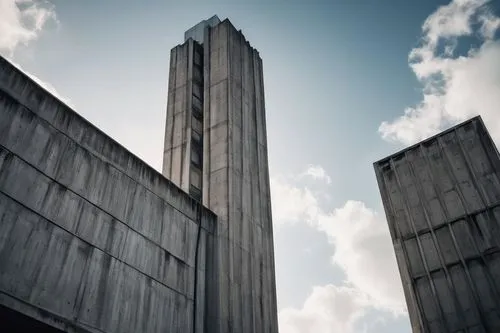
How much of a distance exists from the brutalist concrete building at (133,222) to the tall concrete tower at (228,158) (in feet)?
0.26

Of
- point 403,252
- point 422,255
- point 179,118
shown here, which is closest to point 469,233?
point 422,255

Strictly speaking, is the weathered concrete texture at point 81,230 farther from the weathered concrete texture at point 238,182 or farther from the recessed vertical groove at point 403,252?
the recessed vertical groove at point 403,252

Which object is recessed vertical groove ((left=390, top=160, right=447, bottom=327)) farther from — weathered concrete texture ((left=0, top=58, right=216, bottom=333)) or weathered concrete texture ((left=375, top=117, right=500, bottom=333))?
weathered concrete texture ((left=0, top=58, right=216, bottom=333))

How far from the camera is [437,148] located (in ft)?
71.2

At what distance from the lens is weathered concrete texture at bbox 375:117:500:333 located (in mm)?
17438

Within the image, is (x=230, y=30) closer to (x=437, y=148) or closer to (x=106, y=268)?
(x=437, y=148)

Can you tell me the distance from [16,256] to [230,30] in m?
21.8

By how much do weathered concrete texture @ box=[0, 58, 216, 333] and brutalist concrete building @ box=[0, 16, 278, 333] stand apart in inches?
1.6

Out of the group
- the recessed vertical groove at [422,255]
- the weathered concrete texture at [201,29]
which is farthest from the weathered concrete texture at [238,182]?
the recessed vertical groove at [422,255]

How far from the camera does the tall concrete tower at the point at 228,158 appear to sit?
70.5 ft

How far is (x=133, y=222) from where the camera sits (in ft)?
60.3

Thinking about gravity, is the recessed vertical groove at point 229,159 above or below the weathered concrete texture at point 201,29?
below

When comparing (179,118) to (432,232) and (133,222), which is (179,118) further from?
(432,232)

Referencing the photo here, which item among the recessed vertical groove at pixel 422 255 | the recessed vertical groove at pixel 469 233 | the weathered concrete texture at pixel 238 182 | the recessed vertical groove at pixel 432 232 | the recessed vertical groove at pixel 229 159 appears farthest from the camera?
the weathered concrete texture at pixel 238 182
